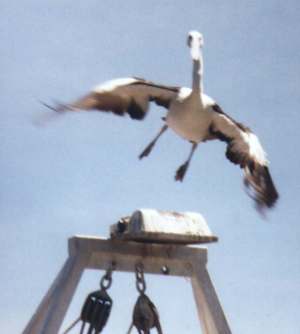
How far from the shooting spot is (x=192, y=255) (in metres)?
3.61

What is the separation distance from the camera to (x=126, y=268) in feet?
11.5

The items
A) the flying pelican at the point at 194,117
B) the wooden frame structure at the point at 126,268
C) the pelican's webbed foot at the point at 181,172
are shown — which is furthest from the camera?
the pelican's webbed foot at the point at 181,172

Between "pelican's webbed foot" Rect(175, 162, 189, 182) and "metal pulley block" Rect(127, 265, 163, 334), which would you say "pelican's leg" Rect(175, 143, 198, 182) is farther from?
"metal pulley block" Rect(127, 265, 163, 334)

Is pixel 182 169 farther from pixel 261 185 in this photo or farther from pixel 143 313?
pixel 143 313

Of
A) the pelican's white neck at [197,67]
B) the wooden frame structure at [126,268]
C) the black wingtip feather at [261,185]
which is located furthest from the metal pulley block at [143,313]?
the pelican's white neck at [197,67]

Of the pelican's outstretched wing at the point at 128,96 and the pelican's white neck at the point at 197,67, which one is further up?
the pelican's white neck at the point at 197,67

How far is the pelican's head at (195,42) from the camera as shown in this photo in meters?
4.55

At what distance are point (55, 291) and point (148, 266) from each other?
0.47 metres

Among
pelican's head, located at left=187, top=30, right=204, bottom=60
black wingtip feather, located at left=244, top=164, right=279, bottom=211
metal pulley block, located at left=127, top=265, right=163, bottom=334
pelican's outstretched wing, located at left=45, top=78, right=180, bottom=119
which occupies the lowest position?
metal pulley block, located at left=127, top=265, right=163, bottom=334

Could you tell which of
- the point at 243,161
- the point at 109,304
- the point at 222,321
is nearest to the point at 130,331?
the point at 109,304

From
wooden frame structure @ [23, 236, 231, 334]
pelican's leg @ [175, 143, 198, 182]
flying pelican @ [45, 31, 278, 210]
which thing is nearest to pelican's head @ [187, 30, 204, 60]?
flying pelican @ [45, 31, 278, 210]

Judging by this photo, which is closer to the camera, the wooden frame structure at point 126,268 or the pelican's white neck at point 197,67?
the wooden frame structure at point 126,268

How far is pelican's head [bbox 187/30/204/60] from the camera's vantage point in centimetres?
455

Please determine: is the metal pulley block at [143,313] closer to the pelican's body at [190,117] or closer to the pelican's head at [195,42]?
the pelican's body at [190,117]
